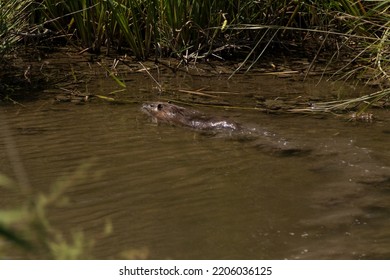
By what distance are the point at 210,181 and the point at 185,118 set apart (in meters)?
1.32

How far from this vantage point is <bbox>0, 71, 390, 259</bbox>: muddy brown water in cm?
365

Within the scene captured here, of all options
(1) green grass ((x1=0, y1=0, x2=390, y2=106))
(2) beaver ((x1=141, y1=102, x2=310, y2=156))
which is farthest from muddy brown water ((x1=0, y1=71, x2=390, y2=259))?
(1) green grass ((x1=0, y1=0, x2=390, y2=106))

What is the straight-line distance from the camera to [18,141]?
5.40m

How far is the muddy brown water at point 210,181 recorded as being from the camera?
3654mm

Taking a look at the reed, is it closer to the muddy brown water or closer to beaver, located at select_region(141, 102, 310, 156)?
the muddy brown water

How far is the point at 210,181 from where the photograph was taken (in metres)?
4.55

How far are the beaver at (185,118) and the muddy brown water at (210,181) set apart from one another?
0.09m

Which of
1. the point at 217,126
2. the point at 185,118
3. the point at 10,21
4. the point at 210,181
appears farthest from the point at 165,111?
the point at 10,21

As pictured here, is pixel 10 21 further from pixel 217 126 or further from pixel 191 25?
pixel 217 126

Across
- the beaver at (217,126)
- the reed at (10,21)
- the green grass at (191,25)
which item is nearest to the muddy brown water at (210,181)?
the beaver at (217,126)

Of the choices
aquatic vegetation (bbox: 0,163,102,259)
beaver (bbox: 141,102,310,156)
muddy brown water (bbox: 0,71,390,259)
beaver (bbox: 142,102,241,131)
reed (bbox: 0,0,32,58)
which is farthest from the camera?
reed (bbox: 0,0,32,58)

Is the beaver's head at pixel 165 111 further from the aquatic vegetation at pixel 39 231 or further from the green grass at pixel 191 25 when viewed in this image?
the green grass at pixel 191 25

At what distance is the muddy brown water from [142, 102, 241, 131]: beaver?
9 centimetres
